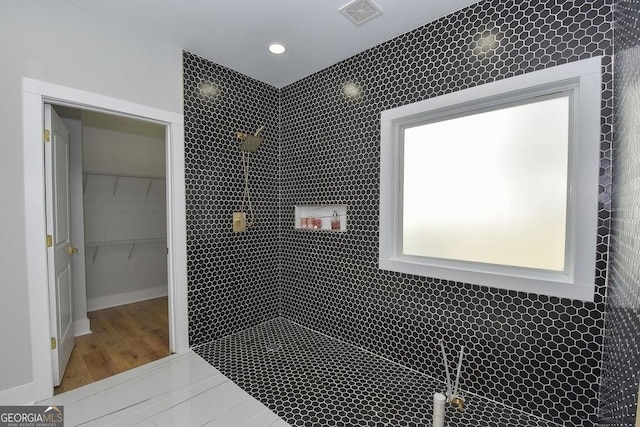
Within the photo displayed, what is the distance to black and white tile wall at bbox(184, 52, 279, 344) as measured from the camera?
2586mm

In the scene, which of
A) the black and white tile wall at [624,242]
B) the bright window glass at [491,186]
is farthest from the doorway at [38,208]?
the black and white tile wall at [624,242]

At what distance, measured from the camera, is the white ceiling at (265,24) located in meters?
1.96

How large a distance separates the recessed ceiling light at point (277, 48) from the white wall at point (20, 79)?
120cm

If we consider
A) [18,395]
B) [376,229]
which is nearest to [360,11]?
[376,229]

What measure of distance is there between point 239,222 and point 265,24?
1.74 meters

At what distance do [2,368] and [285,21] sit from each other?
9.65 ft

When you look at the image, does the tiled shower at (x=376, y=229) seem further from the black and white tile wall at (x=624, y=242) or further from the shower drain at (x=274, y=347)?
the shower drain at (x=274, y=347)

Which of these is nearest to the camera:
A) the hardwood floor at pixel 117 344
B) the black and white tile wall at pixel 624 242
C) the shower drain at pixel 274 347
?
the black and white tile wall at pixel 624 242

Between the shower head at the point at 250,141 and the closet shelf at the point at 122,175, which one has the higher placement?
the shower head at the point at 250,141

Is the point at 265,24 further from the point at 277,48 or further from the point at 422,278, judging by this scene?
the point at 422,278

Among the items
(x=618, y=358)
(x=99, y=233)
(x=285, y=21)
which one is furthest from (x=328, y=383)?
(x=99, y=233)

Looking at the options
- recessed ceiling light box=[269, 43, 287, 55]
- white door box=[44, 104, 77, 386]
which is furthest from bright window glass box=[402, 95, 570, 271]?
white door box=[44, 104, 77, 386]

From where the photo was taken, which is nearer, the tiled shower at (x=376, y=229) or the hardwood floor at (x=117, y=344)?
the tiled shower at (x=376, y=229)

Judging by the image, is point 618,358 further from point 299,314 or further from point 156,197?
point 156,197
